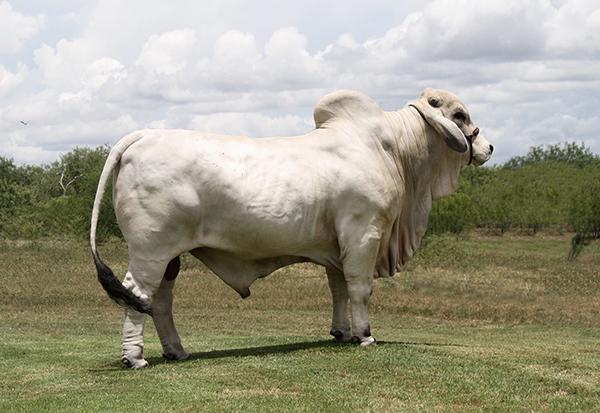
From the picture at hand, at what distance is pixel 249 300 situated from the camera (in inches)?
921

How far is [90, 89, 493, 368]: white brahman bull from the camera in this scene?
977 cm

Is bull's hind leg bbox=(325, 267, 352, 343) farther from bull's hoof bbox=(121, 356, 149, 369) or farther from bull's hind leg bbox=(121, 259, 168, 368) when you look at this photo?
bull's hoof bbox=(121, 356, 149, 369)

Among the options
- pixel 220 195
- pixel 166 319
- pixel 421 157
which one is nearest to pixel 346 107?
pixel 421 157

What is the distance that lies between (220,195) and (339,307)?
7.20ft

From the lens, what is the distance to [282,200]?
9.95 meters

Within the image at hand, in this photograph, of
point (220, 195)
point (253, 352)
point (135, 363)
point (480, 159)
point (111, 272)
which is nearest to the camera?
point (111, 272)

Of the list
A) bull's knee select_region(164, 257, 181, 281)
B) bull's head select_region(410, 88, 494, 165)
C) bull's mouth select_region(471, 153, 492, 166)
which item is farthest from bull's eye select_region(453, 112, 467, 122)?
bull's knee select_region(164, 257, 181, 281)

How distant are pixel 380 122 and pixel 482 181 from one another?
2694 inches

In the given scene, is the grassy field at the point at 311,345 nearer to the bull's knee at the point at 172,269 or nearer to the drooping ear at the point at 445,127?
the bull's knee at the point at 172,269

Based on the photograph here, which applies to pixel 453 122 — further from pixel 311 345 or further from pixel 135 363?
pixel 135 363

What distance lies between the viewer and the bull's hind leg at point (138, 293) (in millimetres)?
9789

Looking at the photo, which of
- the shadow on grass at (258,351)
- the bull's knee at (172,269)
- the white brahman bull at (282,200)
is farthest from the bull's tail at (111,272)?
the shadow on grass at (258,351)

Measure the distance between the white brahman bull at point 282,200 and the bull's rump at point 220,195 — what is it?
1 cm

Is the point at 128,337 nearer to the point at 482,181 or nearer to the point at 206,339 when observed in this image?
the point at 206,339
